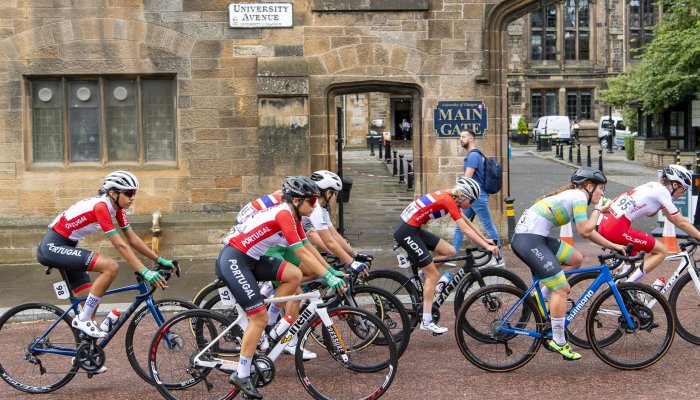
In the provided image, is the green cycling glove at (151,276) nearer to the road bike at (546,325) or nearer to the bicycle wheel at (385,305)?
the bicycle wheel at (385,305)

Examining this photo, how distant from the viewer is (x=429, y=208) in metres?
8.64

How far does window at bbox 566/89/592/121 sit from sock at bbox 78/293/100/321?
59533 millimetres

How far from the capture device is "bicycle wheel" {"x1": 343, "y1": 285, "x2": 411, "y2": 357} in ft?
25.7

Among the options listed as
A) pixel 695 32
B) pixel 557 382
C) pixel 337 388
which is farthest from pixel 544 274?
pixel 695 32

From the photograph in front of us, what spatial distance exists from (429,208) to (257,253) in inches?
90.9

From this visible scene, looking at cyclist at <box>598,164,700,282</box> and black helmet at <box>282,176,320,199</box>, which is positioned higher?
black helmet at <box>282,176,320,199</box>

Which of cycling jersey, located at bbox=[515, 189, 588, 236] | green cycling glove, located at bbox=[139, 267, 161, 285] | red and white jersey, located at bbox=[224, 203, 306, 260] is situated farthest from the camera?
cycling jersey, located at bbox=[515, 189, 588, 236]

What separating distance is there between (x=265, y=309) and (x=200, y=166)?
7.88m

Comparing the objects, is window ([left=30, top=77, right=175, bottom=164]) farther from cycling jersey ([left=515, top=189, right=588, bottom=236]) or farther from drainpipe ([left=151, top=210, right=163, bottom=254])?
cycling jersey ([left=515, top=189, right=588, bottom=236])

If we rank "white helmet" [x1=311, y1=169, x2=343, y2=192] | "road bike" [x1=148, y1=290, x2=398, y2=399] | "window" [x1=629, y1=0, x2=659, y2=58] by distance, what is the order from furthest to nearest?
1. "window" [x1=629, y1=0, x2=659, y2=58]
2. "white helmet" [x1=311, y1=169, x2=343, y2=192]
3. "road bike" [x1=148, y1=290, x2=398, y2=399]

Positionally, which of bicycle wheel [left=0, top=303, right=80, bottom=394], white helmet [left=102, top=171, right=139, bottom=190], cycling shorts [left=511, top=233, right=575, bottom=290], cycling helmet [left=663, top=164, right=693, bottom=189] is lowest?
bicycle wheel [left=0, top=303, right=80, bottom=394]

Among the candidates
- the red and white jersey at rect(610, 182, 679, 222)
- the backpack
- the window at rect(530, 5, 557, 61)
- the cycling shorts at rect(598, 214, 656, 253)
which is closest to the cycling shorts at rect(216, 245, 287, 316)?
the cycling shorts at rect(598, 214, 656, 253)

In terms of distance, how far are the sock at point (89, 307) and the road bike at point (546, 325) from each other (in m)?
2.91

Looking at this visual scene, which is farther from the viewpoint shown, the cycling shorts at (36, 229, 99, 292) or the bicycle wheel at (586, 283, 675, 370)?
the bicycle wheel at (586, 283, 675, 370)
